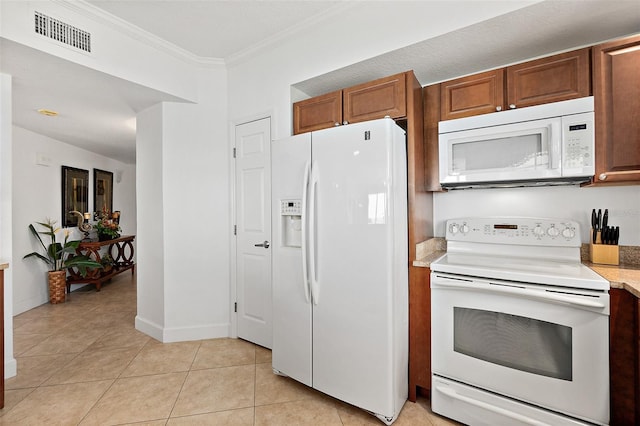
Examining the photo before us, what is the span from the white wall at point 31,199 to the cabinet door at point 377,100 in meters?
4.18

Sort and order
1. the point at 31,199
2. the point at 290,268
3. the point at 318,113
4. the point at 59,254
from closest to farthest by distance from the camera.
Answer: the point at 290,268 < the point at 318,113 < the point at 31,199 < the point at 59,254

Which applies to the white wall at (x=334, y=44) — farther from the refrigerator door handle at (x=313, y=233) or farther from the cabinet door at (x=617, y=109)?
the refrigerator door handle at (x=313, y=233)

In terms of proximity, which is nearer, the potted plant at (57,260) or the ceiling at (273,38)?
the ceiling at (273,38)

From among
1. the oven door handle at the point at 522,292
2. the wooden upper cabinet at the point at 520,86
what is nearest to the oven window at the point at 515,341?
the oven door handle at the point at 522,292

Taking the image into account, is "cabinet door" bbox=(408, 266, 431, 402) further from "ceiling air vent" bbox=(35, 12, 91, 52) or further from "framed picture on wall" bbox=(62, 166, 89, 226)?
"framed picture on wall" bbox=(62, 166, 89, 226)

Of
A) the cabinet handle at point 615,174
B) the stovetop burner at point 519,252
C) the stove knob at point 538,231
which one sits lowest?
the stovetop burner at point 519,252

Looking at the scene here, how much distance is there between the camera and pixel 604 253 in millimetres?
1795

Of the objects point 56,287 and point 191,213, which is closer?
point 191,213

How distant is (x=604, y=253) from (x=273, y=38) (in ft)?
9.12

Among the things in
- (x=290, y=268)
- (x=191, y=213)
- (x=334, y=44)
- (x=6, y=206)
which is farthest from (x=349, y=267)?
(x=6, y=206)

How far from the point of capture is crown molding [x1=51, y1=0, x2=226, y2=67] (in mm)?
2064

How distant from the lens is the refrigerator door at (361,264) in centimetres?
171

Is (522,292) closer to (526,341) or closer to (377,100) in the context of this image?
(526,341)

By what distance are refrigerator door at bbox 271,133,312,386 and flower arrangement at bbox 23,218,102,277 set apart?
146 inches
